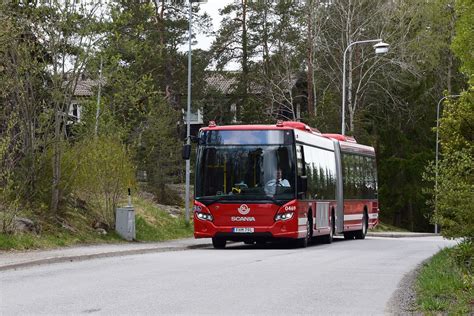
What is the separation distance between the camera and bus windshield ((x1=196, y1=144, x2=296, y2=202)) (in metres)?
26.4

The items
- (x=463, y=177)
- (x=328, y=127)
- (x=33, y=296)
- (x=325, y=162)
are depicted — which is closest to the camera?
(x=33, y=296)

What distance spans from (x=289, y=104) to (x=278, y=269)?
4227 cm

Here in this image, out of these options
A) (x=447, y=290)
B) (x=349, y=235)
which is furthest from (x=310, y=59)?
(x=447, y=290)

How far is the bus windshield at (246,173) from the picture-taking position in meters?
26.4

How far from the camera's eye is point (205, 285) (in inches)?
588

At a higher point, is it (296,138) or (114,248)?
(296,138)

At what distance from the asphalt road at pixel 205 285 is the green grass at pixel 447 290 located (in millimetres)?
534

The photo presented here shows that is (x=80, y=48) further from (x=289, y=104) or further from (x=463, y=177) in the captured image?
(x=289, y=104)

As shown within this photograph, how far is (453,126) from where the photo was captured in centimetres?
2188

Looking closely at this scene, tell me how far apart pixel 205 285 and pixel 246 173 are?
11555 millimetres

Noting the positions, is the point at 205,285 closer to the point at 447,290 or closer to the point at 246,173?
the point at 447,290

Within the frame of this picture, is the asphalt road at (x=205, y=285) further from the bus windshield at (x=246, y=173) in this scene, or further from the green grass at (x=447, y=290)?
the bus windshield at (x=246, y=173)

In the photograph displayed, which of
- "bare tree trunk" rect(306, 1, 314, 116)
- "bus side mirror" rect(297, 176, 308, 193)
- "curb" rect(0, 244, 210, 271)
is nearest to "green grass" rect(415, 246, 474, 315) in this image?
"curb" rect(0, 244, 210, 271)

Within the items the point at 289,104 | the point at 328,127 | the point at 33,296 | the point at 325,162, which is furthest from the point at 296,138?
the point at 289,104
